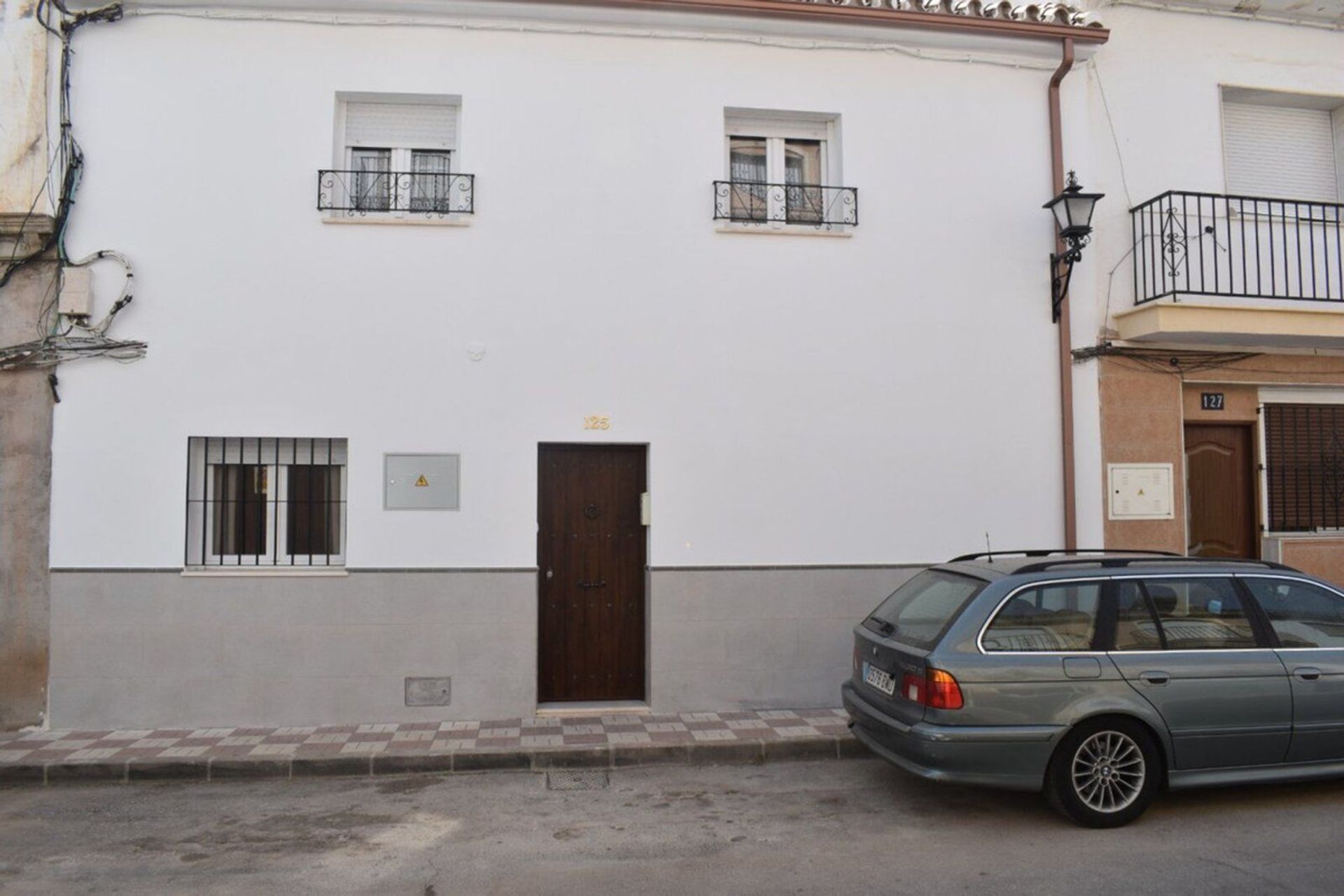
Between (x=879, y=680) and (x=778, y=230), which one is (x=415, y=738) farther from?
(x=778, y=230)

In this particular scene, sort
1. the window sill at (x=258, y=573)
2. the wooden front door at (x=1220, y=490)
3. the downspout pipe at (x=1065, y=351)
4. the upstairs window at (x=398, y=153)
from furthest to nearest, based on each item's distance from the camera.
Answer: the wooden front door at (x=1220, y=490), the downspout pipe at (x=1065, y=351), the upstairs window at (x=398, y=153), the window sill at (x=258, y=573)

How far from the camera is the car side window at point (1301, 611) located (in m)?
5.74

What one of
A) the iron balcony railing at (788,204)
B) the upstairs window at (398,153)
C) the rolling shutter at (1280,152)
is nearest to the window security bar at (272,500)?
the upstairs window at (398,153)

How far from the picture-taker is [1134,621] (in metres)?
5.60

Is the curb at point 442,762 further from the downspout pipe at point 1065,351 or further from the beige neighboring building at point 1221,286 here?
the beige neighboring building at point 1221,286

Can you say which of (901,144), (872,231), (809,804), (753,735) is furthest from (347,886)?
(901,144)

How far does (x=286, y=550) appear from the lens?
779 cm

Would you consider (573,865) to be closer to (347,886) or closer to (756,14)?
(347,886)

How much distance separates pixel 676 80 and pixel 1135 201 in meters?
4.40

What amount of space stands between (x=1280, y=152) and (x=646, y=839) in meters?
8.97

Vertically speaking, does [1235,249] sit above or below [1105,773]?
above

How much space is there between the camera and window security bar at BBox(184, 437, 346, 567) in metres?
7.70

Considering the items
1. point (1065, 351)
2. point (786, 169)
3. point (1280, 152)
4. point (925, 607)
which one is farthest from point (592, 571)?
point (1280, 152)

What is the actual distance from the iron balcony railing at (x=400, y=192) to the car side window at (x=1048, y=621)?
205 inches
